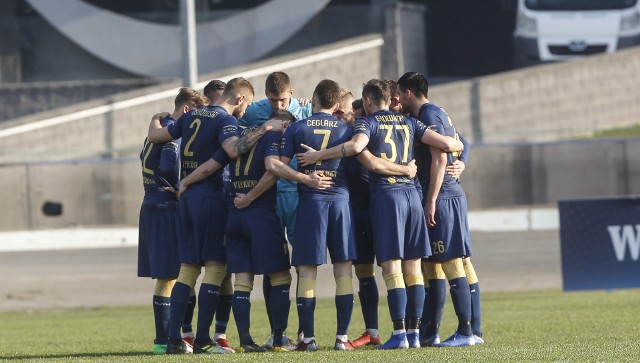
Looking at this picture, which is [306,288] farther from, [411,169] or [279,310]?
[411,169]

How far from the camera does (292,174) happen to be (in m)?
10.8

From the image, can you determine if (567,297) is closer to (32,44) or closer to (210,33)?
(210,33)

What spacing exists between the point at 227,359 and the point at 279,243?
1.50 meters

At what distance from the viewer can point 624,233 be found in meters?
19.1

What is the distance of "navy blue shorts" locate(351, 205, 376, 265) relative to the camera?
11.5 meters

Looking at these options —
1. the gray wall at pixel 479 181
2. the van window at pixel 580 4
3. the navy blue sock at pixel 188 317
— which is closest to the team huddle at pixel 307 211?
the navy blue sock at pixel 188 317

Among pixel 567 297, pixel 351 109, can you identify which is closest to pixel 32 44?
pixel 567 297

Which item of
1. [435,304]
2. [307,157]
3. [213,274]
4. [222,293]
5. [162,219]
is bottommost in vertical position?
[435,304]

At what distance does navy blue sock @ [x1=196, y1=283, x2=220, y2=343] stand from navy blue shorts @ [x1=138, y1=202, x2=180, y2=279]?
544 mm

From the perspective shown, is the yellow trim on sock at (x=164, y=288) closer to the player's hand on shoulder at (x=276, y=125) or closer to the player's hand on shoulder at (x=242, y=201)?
the player's hand on shoulder at (x=242, y=201)

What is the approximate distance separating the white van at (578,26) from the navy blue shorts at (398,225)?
74.0 feet

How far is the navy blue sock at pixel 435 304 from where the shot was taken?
1141 cm

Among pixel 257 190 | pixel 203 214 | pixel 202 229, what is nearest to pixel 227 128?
pixel 257 190

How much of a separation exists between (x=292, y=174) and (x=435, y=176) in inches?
51.1
